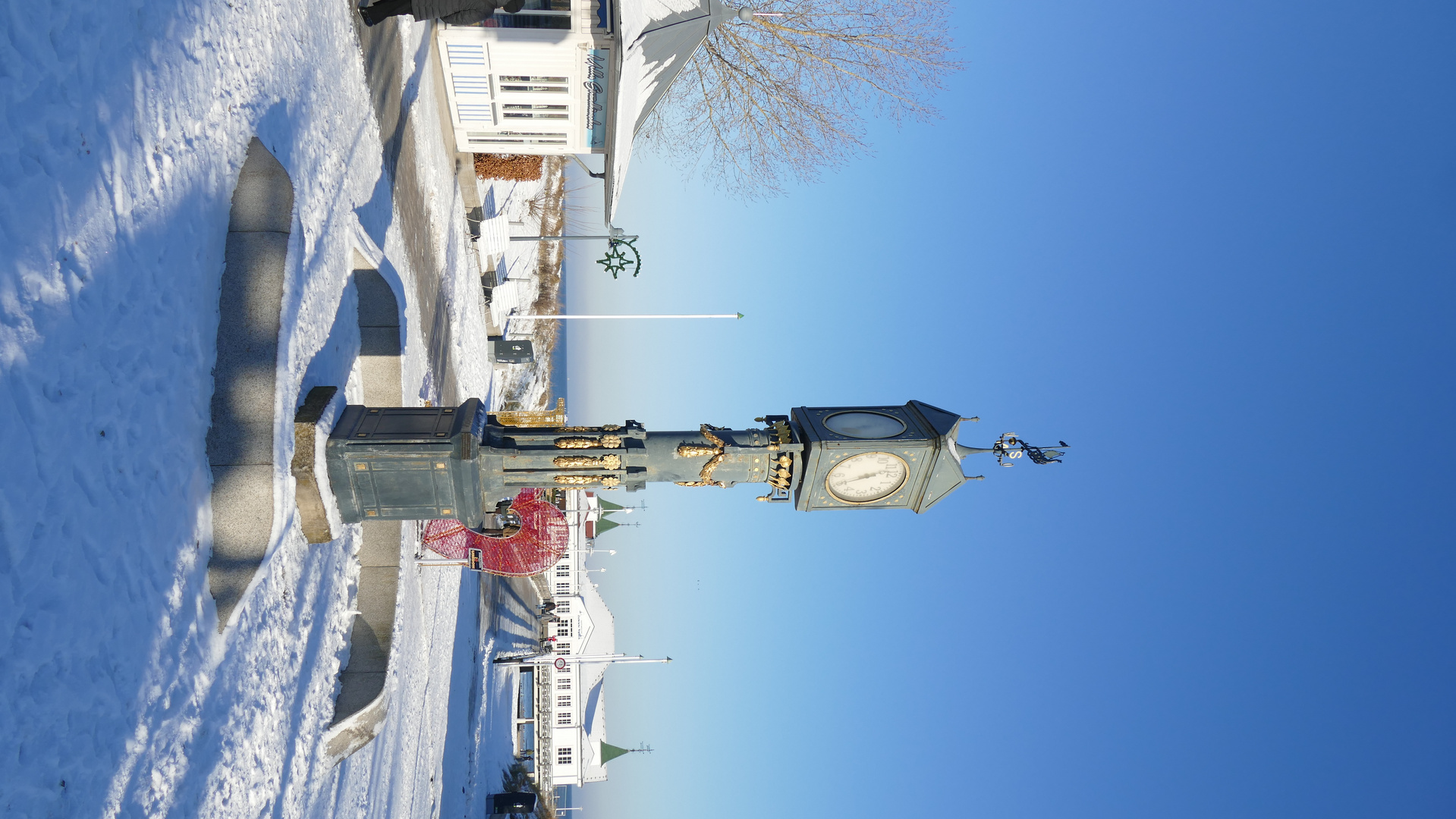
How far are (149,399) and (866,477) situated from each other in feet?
25.2

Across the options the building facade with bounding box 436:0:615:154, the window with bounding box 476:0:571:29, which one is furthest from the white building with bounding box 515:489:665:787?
the window with bounding box 476:0:571:29

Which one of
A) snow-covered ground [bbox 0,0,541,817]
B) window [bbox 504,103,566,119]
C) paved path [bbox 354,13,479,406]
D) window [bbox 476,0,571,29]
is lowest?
snow-covered ground [bbox 0,0,541,817]

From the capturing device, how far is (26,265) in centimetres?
521

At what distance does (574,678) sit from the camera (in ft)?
124

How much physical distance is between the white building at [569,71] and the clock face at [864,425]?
931 centimetres

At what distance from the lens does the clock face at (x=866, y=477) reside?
9.90m

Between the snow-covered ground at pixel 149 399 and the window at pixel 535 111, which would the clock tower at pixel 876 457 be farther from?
the window at pixel 535 111

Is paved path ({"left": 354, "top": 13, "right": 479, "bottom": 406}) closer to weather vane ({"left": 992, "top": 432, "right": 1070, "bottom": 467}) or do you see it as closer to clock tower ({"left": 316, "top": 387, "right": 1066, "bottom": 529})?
clock tower ({"left": 316, "top": 387, "right": 1066, "bottom": 529})

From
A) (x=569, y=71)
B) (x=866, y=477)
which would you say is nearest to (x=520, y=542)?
(x=866, y=477)

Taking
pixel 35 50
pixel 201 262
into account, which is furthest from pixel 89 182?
pixel 201 262

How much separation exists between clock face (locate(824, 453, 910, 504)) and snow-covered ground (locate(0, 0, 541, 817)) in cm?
648

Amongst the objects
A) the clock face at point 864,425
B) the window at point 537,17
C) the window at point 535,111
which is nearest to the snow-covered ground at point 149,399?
the window at point 537,17

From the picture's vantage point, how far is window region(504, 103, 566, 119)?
17.7m

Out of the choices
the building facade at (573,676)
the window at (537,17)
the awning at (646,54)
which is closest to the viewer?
the awning at (646,54)
